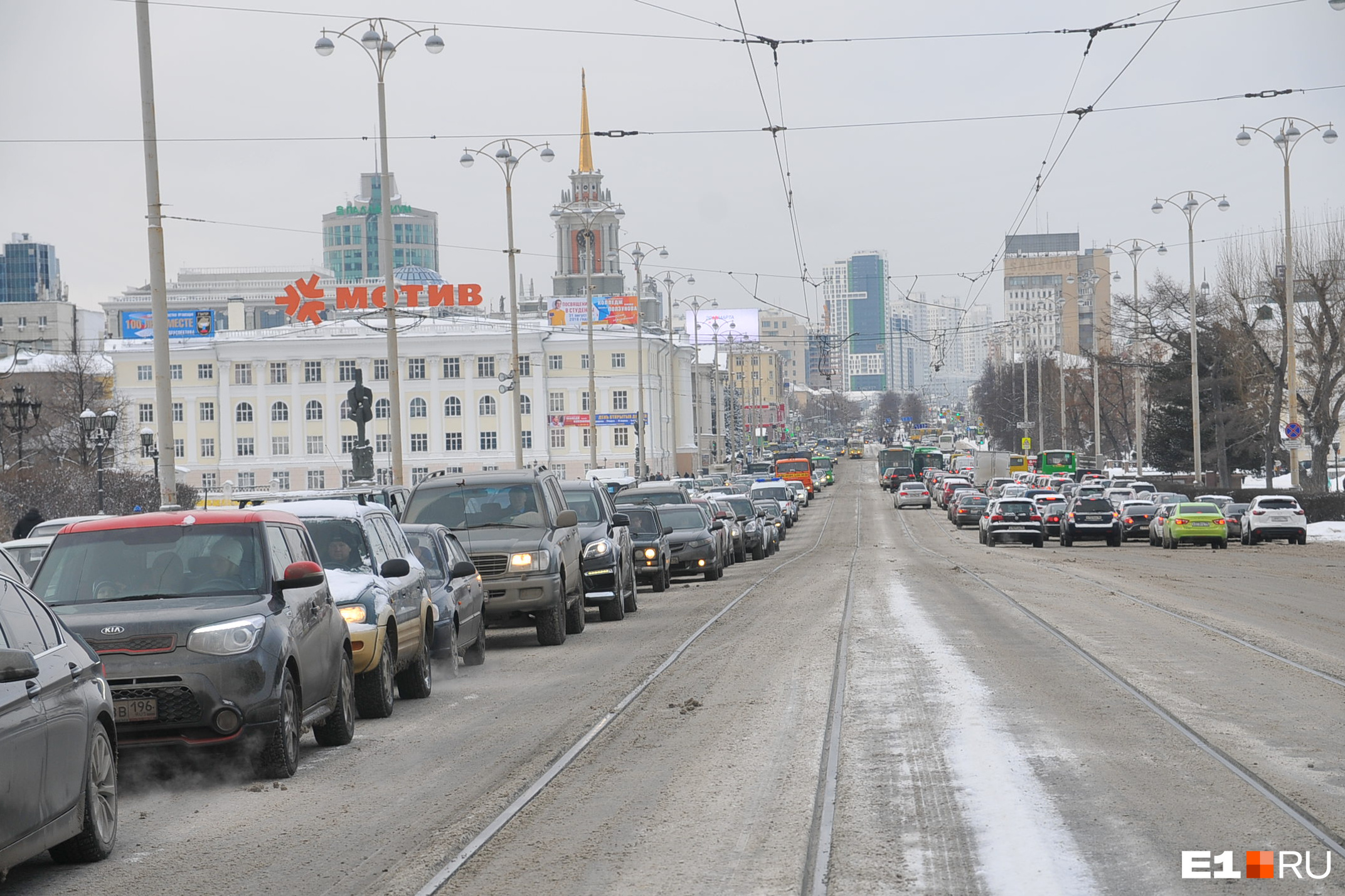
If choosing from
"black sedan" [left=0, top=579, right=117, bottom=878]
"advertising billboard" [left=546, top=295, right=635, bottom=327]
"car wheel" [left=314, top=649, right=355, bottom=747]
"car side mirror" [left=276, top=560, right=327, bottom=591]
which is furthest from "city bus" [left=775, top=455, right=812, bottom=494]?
"black sedan" [left=0, top=579, right=117, bottom=878]

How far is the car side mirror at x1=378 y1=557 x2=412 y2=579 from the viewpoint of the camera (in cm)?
1259

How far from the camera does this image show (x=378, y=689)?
41.6ft

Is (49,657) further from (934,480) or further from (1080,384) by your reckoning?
(1080,384)

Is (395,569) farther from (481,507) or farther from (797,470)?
(797,470)

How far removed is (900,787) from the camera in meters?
8.73

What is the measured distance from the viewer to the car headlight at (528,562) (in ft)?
59.1

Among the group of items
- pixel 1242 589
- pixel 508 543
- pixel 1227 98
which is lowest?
pixel 1242 589

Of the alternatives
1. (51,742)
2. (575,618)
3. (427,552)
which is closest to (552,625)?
(575,618)

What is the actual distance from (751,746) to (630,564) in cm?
1355

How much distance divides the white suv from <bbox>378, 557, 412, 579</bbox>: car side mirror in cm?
3455

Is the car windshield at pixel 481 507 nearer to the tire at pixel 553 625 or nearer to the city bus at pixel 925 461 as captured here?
the tire at pixel 553 625

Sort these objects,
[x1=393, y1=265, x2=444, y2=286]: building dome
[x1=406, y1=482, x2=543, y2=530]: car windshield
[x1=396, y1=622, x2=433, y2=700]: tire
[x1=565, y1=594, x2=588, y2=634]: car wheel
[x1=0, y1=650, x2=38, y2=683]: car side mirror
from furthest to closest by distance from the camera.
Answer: [x1=393, y1=265, x2=444, y2=286]: building dome, [x1=565, y1=594, x2=588, y2=634]: car wheel, [x1=406, y1=482, x2=543, y2=530]: car windshield, [x1=396, y1=622, x2=433, y2=700]: tire, [x1=0, y1=650, x2=38, y2=683]: car side mirror

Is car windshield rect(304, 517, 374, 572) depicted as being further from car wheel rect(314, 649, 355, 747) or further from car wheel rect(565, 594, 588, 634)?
car wheel rect(565, 594, 588, 634)

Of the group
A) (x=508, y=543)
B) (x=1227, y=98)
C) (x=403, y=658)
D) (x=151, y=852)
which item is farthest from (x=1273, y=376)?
(x=151, y=852)
